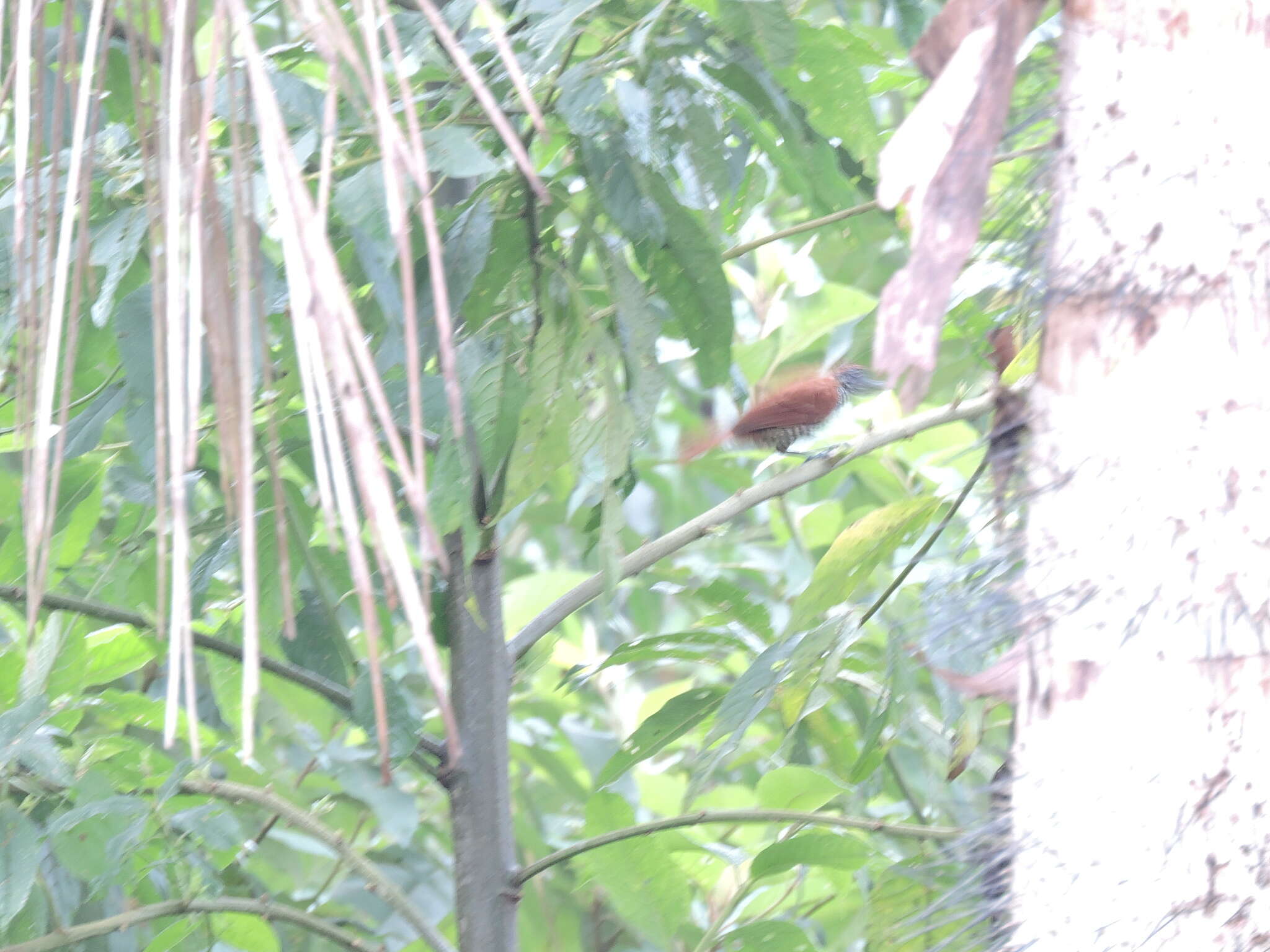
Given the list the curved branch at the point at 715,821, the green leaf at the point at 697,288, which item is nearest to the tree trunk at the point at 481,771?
the curved branch at the point at 715,821

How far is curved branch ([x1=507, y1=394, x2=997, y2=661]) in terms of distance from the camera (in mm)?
1048

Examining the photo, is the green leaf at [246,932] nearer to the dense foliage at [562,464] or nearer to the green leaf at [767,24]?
the dense foliage at [562,464]

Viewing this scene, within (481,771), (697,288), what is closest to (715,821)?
(481,771)

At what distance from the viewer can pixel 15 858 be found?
37.4 inches

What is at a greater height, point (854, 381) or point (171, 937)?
point (854, 381)

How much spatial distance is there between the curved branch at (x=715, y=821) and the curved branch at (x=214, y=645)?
0.41 ft

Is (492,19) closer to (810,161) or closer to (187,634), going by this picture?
(187,634)

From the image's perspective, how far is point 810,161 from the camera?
1.07 m

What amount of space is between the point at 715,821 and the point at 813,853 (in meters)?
0.08

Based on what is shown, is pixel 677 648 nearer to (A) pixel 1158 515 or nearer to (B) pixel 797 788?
(B) pixel 797 788

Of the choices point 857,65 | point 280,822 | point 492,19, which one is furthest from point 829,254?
point 492,19

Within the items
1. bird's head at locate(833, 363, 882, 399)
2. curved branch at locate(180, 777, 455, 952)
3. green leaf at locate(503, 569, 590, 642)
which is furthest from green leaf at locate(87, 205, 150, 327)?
green leaf at locate(503, 569, 590, 642)

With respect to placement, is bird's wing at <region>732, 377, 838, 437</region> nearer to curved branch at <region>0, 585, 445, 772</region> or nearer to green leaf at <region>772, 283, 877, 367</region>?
green leaf at <region>772, 283, 877, 367</region>

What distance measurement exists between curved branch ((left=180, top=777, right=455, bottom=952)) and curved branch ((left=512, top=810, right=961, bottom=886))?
10 cm
